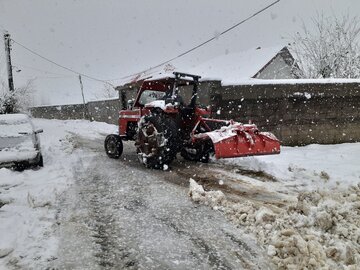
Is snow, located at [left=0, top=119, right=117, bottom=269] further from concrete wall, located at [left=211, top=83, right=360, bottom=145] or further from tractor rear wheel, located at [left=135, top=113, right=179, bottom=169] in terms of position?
concrete wall, located at [left=211, top=83, right=360, bottom=145]

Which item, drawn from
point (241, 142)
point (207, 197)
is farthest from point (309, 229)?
point (241, 142)

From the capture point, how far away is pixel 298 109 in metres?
9.41

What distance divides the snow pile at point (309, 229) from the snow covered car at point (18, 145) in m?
4.54

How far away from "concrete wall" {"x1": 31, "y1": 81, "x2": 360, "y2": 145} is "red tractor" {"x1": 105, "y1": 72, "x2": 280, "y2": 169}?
1829 millimetres

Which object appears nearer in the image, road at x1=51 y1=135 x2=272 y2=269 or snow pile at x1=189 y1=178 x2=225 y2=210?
road at x1=51 y1=135 x2=272 y2=269

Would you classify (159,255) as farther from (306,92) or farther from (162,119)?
(306,92)

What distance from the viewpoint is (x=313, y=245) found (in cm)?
296

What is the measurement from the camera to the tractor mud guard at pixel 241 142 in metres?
5.78

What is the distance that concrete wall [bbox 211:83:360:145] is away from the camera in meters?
9.18

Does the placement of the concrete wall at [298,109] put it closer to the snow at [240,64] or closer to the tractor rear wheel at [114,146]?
the tractor rear wheel at [114,146]

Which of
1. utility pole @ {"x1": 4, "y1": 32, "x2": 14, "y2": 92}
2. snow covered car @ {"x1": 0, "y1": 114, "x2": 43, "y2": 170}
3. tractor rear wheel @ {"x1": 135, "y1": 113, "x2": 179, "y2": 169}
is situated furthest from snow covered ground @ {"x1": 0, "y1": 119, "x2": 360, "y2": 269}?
utility pole @ {"x1": 4, "y1": 32, "x2": 14, "y2": 92}

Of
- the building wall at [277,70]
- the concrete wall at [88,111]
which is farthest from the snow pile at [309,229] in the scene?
the building wall at [277,70]

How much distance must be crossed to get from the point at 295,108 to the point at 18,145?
7.14 metres

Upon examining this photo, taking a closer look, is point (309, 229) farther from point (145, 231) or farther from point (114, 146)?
point (114, 146)
